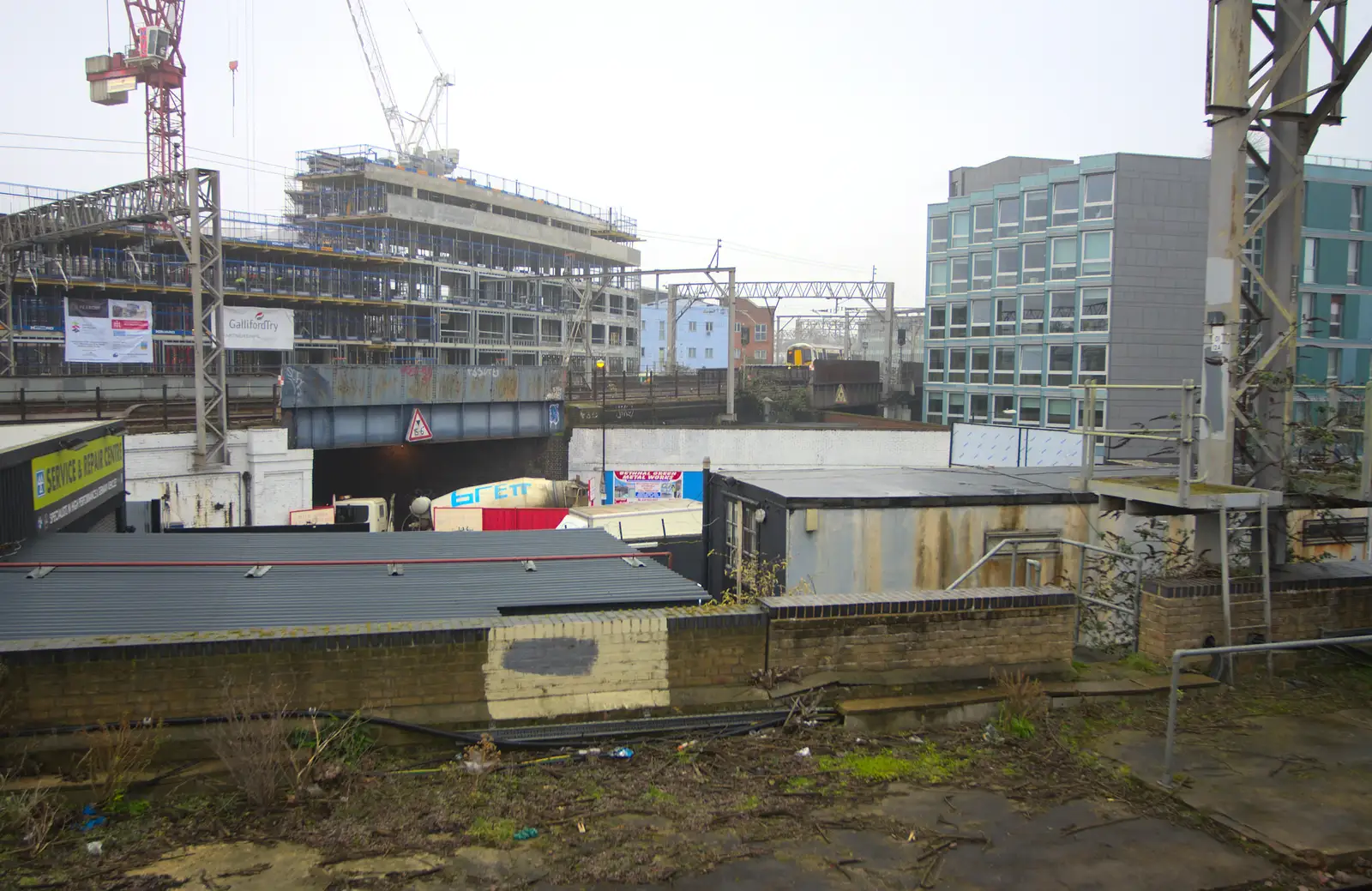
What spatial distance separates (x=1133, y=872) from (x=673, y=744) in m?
3.07

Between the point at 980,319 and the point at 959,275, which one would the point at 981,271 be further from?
the point at 980,319

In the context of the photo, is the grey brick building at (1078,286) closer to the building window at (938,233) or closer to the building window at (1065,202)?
the building window at (1065,202)

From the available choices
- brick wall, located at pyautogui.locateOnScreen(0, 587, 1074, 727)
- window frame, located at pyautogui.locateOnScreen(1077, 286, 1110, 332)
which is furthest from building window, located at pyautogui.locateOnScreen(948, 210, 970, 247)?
brick wall, located at pyautogui.locateOnScreen(0, 587, 1074, 727)

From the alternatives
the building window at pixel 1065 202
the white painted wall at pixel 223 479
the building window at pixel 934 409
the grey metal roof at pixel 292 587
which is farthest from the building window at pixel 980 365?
the grey metal roof at pixel 292 587

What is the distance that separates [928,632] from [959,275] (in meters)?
37.3

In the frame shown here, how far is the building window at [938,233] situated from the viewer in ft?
141

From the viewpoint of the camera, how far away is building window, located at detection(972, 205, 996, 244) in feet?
132

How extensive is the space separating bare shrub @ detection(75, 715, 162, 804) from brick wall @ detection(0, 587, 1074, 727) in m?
0.24

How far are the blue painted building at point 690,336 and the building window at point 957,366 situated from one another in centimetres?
5387

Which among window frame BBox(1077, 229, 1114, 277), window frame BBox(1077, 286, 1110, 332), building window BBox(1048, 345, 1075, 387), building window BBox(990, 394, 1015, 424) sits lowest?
building window BBox(990, 394, 1015, 424)

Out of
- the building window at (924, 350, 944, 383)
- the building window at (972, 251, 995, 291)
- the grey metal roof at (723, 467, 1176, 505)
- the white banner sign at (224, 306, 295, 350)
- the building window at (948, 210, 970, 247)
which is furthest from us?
the building window at (924, 350, 944, 383)

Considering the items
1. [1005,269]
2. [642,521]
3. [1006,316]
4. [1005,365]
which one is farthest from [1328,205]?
[642,521]

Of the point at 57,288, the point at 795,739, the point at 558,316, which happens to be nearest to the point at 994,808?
the point at 795,739

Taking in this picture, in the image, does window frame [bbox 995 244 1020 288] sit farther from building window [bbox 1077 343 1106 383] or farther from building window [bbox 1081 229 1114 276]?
building window [bbox 1077 343 1106 383]
